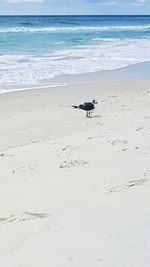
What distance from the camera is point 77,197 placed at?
3988mm

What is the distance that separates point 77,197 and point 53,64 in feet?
49.1

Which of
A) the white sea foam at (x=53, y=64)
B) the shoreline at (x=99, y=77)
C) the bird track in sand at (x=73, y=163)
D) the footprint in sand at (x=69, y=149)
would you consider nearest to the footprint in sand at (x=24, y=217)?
the bird track in sand at (x=73, y=163)

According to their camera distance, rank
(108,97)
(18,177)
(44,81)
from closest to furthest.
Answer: (18,177), (108,97), (44,81)

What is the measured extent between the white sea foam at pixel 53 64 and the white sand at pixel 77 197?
21.5 feet

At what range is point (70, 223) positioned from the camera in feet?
10.8

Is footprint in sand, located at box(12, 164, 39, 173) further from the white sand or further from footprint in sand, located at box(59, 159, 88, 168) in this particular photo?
footprint in sand, located at box(59, 159, 88, 168)

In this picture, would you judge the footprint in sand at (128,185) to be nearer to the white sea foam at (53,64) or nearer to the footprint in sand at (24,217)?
the footprint in sand at (24,217)

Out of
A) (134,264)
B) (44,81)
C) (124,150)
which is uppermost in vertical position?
(44,81)

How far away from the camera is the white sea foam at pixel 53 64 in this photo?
49.1 ft

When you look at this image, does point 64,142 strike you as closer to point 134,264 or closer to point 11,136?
point 11,136

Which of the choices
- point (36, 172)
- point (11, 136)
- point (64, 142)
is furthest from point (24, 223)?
point (11, 136)

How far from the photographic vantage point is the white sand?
285 centimetres

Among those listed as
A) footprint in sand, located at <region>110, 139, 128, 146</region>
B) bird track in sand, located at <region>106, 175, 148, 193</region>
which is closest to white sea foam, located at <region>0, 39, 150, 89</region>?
footprint in sand, located at <region>110, 139, 128, 146</region>

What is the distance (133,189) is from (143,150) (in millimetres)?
1258
